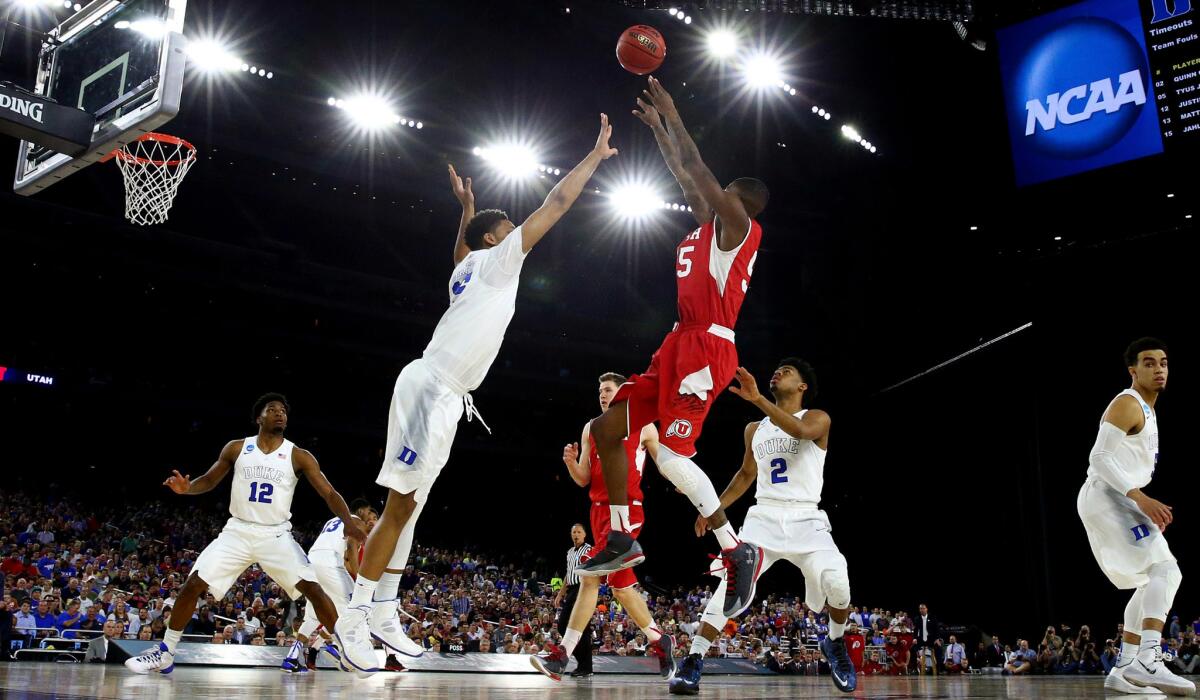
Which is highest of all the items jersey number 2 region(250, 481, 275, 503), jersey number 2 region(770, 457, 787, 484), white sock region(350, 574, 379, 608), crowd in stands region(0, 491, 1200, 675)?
jersey number 2 region(770, 457, 787, 484)

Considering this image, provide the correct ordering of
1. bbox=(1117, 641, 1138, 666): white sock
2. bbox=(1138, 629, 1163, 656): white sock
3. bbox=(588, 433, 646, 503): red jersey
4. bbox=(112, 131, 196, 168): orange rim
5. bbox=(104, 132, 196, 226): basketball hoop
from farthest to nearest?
bbox=(104, 132, 196, 226): basketball hoop → bbox=(112, 131, 196, 168): orange rim → bbox=(588, 433, 646, 503): red jersey → bbox=(1117, 641, 1138, 666): white sock → bbox=(1138, 629, 1163, 656): white sock

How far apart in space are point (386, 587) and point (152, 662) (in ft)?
7.27

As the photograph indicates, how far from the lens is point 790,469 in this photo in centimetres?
598

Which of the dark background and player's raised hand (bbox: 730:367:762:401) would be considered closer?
player's raised hand (bbox: 730:367:762:401)

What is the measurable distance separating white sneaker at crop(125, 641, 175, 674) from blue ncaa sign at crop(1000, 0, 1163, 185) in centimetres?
1045

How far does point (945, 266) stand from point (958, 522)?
564cm

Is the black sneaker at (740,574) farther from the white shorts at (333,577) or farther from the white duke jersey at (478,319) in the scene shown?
the white shorts at (333,577)

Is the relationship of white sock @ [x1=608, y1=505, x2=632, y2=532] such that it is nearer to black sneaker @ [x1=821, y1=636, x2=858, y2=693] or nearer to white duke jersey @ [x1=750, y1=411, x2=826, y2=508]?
white duke jersey @ [x1=750, y1=411, x2=826, y2=508]

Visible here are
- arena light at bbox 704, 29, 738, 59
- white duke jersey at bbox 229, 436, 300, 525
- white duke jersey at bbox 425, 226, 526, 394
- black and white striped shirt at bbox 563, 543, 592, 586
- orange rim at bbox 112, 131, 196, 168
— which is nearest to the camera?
white duke jersey at bbox 425, 226, 526, 394

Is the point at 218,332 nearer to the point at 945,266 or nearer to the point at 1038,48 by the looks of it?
the point at 945,266

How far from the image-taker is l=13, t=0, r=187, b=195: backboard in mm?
6000

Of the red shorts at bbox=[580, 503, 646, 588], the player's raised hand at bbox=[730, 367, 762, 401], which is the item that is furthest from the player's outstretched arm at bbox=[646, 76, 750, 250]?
the red shorts at bbox=[580, 503, 646, 588]

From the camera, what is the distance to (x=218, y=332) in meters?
21.1

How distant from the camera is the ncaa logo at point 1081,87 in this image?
10578mm
